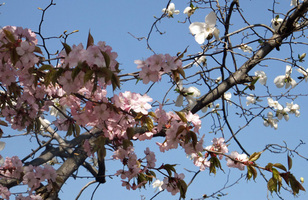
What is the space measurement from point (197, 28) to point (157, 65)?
0.54 m

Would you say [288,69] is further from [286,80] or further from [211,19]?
[211,19]

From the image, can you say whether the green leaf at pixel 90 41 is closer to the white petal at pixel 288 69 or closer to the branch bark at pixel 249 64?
the branch bark at pixel 249 64

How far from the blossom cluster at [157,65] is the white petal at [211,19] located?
1.65 ft

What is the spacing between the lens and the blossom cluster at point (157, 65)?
131 cm

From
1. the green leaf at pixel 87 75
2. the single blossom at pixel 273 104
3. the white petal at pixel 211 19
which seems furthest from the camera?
the single blossom at pixel 273 104

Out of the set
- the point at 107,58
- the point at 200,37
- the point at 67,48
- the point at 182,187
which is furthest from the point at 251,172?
the point at 67,48

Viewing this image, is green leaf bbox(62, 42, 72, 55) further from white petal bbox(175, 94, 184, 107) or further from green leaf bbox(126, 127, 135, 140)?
white petal bbox(175, 94, 184, 107)

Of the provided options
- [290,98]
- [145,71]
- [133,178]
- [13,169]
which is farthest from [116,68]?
[290,98]

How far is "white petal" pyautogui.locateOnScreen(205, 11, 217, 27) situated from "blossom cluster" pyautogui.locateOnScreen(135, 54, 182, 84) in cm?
50

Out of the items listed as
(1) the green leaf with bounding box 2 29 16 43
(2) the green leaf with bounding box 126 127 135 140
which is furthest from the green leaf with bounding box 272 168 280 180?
(1) the green leaf with bounding box 2 29 16 43

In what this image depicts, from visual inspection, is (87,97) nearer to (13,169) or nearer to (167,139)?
(167,139)

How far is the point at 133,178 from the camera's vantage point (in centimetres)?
171

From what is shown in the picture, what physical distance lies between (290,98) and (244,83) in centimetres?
78

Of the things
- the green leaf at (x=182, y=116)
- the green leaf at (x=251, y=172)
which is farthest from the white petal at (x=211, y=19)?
the green leaf at (x=251, y=172)
